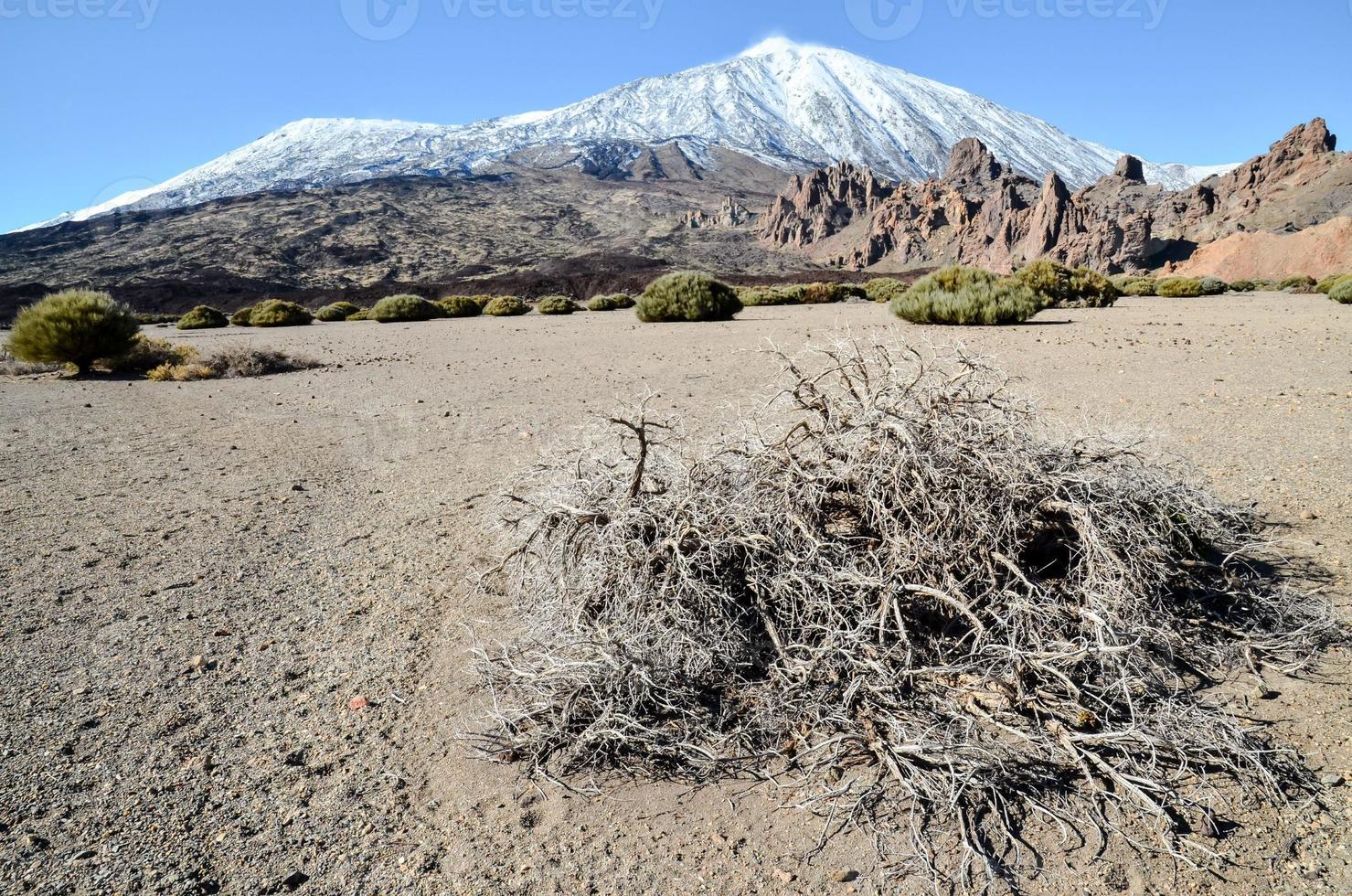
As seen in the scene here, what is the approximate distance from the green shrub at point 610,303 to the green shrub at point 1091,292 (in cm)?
1548

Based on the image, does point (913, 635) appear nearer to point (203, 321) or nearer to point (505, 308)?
point (505, 308)

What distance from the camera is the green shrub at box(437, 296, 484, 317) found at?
28.5 meters

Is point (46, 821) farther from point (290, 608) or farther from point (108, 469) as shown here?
point (108, 469)

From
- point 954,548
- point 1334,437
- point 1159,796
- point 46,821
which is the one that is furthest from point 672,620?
point 1334,437

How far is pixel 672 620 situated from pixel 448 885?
1040 millimetres

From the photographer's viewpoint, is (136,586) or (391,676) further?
(136,586)

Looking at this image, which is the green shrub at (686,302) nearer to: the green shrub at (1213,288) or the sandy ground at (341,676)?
the sandy ground at (341,676)

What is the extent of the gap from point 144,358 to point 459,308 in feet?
51.2

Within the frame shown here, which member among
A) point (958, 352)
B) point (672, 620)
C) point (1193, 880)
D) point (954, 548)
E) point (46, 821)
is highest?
point (958, 352)

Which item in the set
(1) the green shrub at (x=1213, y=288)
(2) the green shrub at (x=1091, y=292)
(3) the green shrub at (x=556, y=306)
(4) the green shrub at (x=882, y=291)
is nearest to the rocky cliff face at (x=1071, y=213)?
(1) the green shrub at (x=1213, y=288)

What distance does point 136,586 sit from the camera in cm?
378

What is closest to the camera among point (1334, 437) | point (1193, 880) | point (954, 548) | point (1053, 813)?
point (1193, 880)

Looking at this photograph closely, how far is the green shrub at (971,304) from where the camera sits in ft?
48.3

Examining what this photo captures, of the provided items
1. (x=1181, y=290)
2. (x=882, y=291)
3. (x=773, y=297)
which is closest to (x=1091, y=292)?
(x=1181, y=290)
